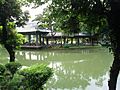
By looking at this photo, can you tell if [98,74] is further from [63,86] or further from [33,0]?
[33,0]

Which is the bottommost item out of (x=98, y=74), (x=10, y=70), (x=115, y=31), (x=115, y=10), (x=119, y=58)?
(x=98, y=74)

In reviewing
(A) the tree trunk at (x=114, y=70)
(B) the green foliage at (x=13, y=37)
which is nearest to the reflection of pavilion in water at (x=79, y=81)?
(B) the green foliage at (x=13, y=37)

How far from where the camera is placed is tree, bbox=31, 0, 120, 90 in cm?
635

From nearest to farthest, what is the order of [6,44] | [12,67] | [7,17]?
[12,67], [6,44], [7,17]

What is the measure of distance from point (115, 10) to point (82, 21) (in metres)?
1.12

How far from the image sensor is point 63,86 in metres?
12.5

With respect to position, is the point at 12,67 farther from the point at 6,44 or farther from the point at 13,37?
the point at 13,37

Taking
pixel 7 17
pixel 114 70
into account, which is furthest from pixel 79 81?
pixel 114 70

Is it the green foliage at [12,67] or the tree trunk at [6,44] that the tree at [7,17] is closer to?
the tree trunk at [6,44]

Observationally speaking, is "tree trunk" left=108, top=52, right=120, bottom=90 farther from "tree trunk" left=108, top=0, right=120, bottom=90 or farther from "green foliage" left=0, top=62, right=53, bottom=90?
"green foliage" left=0, top=62, right=53, bottom=90

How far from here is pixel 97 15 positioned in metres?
6.68

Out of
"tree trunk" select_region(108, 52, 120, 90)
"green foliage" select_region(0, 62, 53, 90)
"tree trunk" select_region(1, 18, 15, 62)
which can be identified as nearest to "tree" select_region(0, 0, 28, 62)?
"tree trunk" select_region(1, 18, 15, 62)

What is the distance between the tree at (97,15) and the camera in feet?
20.8

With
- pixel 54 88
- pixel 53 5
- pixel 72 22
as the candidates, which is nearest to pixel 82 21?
pixel 72 22
